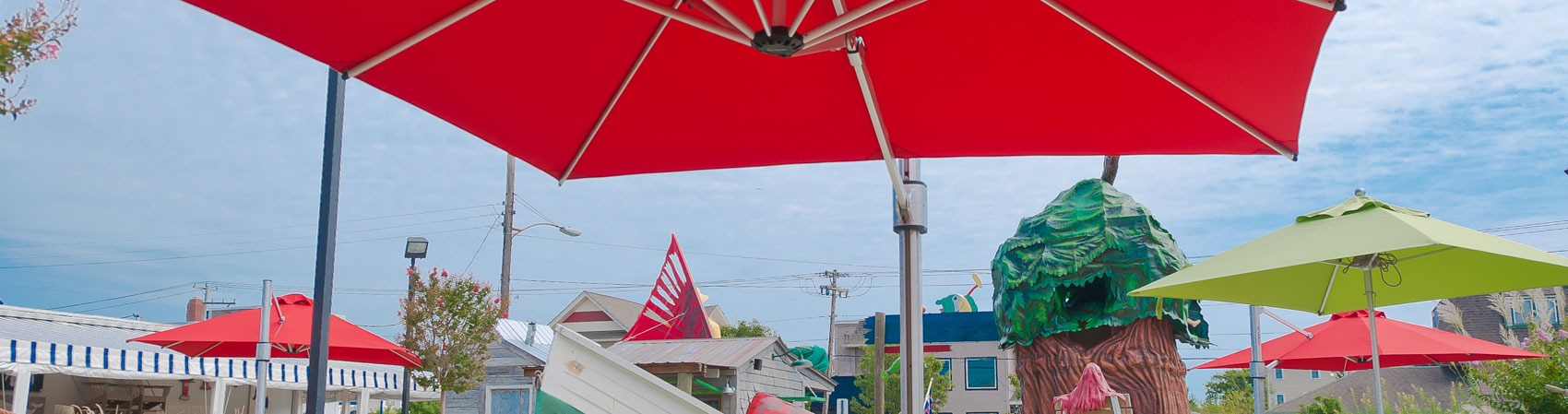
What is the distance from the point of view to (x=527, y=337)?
2312 cm

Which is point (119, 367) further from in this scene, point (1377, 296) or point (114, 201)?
point (1377, 296)

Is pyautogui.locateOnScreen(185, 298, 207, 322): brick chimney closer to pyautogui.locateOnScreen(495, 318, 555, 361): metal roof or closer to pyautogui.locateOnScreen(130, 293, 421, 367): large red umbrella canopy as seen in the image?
pyautogui.locateOnScreen(495, 318, 555, 361): metal roof

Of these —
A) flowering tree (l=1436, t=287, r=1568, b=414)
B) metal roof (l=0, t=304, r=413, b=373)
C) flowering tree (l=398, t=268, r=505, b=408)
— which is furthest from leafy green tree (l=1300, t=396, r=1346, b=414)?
metal roof (l=0, t=304, r=413, b=373)

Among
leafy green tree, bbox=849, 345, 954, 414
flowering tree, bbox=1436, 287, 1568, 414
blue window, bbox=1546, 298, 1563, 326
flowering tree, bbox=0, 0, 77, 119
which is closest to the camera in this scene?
flowering tree, bbox=0, 0, 77, 119

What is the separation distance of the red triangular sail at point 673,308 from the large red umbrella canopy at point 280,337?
994cm

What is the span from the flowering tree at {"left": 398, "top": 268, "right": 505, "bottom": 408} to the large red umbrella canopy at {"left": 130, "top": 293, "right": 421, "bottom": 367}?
12.8 feet

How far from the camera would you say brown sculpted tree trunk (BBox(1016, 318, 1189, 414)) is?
25.3 feet

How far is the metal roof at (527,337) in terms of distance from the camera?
21.9 meters

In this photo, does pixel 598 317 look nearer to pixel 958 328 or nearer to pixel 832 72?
pixel 958 328

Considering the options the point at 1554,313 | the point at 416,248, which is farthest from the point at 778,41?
the point at 416,248

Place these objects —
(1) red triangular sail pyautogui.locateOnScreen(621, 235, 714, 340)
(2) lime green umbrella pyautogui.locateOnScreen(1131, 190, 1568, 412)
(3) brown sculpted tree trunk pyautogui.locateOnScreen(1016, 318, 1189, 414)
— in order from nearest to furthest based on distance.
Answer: (2) lime green umbrella pyautogui.locateOnScreen(1131, 190, 1568, 412)
(3) brown sculpted tree trunk pyautogui.locateOnScreen(1016, 318, 1189, 414)
(1) red triangular sail pyautogui.locateOnScreen(621, 235, 714, 340)

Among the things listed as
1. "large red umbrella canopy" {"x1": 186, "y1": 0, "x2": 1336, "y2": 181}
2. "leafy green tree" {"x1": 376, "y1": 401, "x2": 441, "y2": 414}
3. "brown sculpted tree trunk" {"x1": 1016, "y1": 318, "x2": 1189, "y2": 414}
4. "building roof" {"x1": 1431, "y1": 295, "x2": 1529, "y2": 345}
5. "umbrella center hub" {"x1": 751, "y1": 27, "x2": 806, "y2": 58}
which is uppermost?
"building roof" {"x1": 1431, "y1": 295, "x2": 1529, "y2": 345}

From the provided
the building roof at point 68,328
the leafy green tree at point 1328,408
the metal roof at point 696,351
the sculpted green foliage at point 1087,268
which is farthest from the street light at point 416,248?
the leafy green tree at point 1328,408

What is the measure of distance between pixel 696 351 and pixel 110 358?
9.14m
